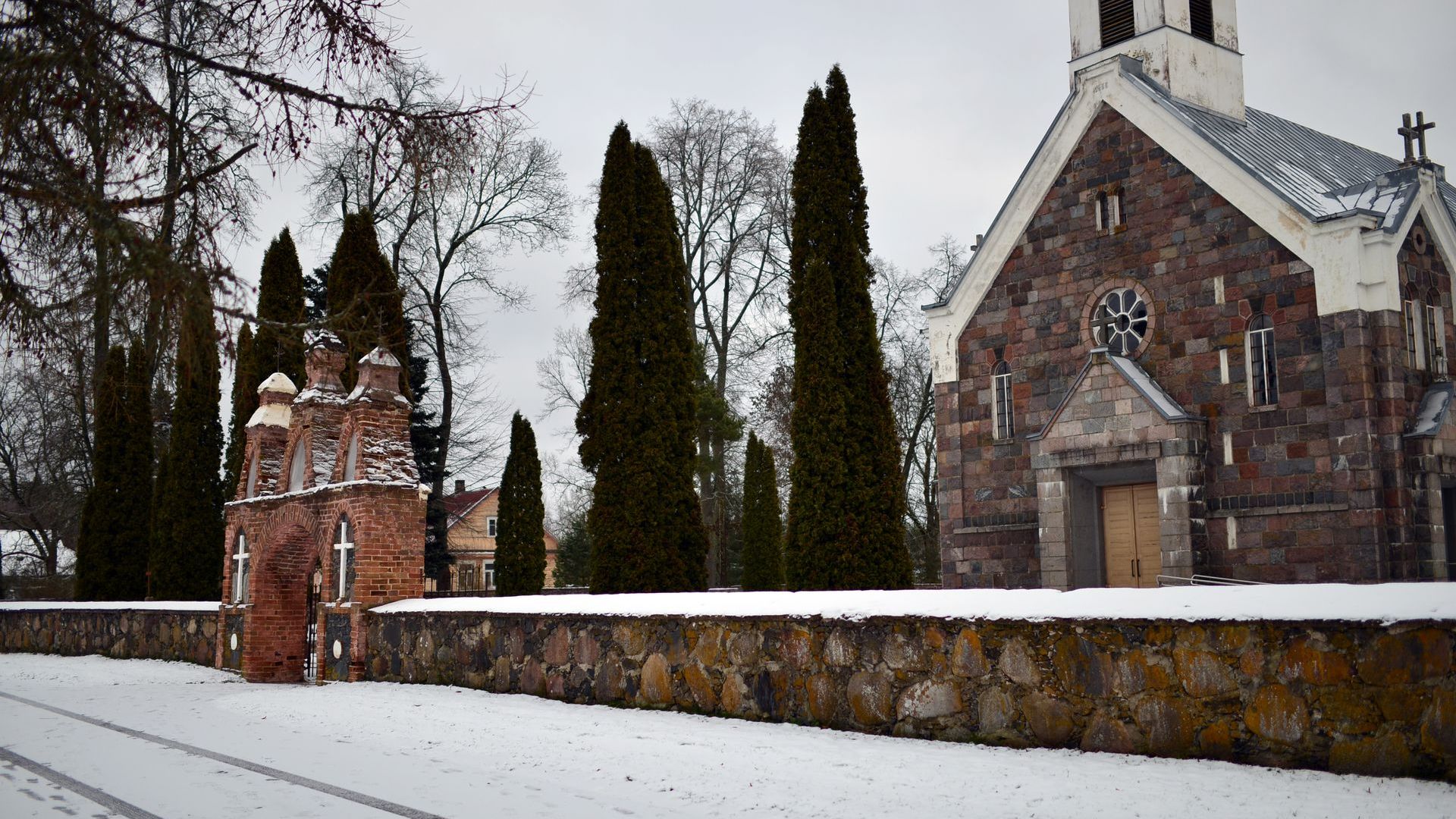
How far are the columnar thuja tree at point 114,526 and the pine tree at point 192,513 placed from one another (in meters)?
1.34

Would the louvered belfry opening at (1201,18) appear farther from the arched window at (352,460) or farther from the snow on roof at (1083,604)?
the arched window at (352,460)

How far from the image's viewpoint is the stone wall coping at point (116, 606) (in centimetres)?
1889

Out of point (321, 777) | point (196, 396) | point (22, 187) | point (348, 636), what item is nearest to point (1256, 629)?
point (321, 777)

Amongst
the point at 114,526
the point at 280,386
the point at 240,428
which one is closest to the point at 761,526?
the point at 240,428

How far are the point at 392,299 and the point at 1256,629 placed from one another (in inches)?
670

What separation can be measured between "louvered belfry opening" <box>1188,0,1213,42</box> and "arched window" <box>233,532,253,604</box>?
15.2 m

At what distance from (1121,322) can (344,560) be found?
1012 centimetres

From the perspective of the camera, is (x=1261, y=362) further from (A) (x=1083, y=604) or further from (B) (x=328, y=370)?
(B) (x=328, y=370)

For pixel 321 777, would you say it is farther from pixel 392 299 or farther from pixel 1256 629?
pixel 392 299

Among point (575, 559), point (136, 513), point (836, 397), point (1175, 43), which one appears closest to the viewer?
point (836, 397)

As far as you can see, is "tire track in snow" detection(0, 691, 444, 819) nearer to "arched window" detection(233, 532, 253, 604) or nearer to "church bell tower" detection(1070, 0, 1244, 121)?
"arched window" detection(233, 532, 253, 604)

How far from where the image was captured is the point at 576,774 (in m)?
7.30

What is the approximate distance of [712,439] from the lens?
30391 mm

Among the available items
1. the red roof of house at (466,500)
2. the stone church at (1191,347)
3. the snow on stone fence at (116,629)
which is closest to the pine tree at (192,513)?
the snow on stone fence at (116,629)
